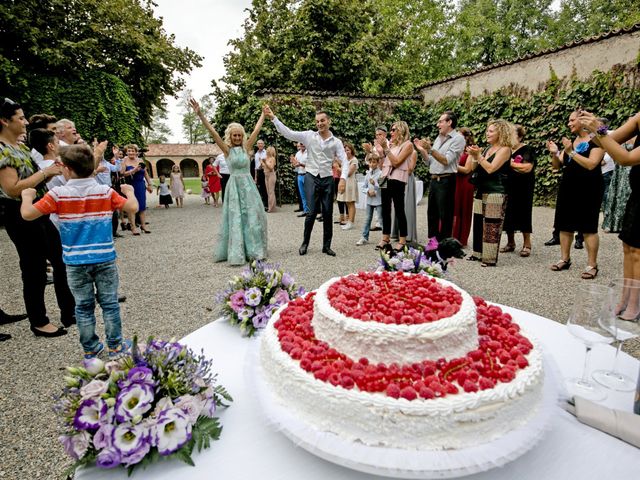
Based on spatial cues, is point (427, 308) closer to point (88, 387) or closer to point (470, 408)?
point (470, 408)

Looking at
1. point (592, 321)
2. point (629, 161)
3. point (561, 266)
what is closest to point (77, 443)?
point (592, 321)

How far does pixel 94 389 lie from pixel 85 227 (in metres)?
1.98

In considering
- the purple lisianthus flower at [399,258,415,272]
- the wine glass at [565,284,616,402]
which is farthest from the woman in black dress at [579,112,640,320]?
the wine glass at [565,284,616,402]

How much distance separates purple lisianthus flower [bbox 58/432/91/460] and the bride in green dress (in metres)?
5.19

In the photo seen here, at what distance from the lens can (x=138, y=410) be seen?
1.25 m

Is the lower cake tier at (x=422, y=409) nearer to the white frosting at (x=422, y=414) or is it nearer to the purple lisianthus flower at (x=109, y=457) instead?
the white frosting at (x=422, y=414)

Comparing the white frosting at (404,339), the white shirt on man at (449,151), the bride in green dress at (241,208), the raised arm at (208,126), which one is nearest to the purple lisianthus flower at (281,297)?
the white frosting at (404,339)

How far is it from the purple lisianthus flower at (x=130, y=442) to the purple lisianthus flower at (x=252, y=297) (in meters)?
1.08

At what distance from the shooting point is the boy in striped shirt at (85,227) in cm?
277

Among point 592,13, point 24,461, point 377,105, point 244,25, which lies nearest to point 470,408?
point 24,461

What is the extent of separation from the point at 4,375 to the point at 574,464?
14.1 ft

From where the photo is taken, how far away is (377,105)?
15.7 m

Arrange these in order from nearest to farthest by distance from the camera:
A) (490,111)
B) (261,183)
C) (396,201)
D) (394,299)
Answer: (394,299) < (396,201) < (261,183) < (490,111)

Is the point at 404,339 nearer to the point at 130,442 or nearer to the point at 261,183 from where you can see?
the point at 130,442
